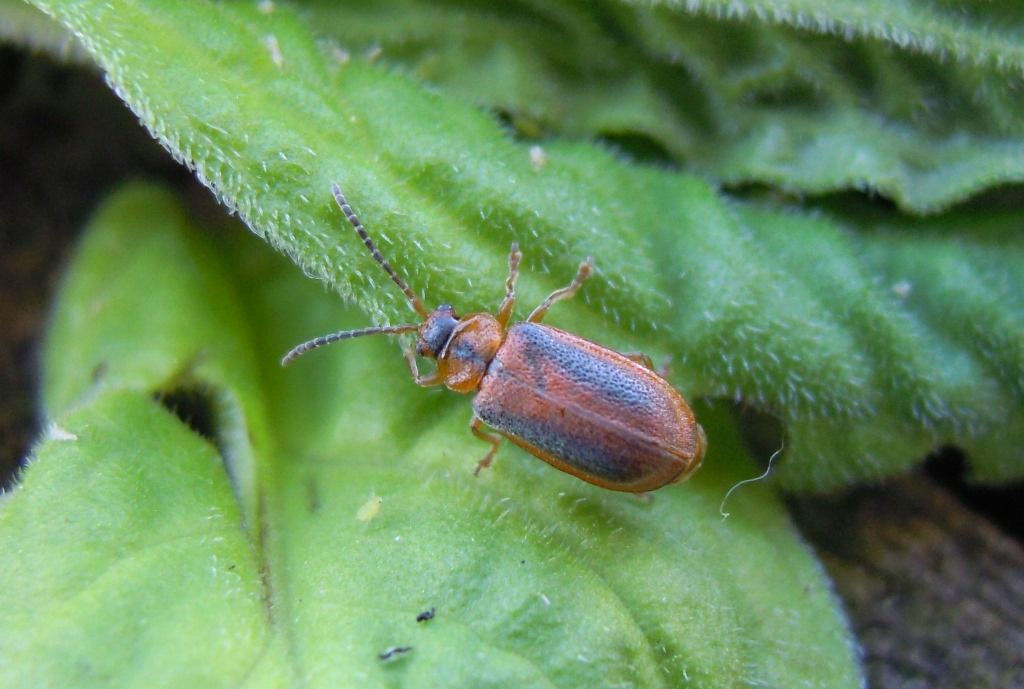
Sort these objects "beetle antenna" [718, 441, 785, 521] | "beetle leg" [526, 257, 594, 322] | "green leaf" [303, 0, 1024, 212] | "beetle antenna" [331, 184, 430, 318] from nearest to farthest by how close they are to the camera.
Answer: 1. "beetle antenna" [331, 184, 430, 318]
2. "beetle leg" [526, 257, 594, 322]
3. "beetle antenna" [718, 441, 785, 521]
4. "green leaf" [303, 0, 1024, 212]

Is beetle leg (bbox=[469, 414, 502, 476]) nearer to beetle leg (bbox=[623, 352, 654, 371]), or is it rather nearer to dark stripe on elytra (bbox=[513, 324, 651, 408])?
dark stripe on elytra (bbox=[513, 324, 651, 408])

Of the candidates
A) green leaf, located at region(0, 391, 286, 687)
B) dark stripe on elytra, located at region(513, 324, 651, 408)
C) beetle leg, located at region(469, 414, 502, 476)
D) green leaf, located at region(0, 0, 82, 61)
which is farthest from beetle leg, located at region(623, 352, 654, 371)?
green leaf, located at region(0, 0, 82, 61)

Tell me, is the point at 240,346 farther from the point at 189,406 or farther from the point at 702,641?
the point at 702,641

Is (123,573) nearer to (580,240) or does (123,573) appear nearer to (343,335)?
(343,335)

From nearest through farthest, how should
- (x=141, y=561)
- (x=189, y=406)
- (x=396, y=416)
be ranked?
(x=141, y=561) → (x=396, y=416) → (x=189, y=406)

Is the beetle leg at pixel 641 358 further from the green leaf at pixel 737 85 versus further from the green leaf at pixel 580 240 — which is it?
the green leaf at pixel 737 85

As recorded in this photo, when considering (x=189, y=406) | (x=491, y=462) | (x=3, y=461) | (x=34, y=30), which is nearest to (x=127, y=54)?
(x=34, y=30)

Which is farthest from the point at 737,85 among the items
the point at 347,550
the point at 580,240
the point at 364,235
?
the point at 347,550
